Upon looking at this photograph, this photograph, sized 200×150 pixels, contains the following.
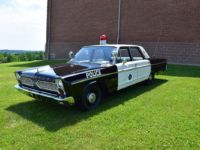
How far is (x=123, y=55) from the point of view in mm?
6785

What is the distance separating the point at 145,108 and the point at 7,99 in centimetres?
371

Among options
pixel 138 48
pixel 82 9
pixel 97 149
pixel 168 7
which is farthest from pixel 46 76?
pixel 82 9

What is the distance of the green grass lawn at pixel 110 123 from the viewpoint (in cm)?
399

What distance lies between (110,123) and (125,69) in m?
2.10

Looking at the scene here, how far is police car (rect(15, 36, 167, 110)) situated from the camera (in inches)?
197

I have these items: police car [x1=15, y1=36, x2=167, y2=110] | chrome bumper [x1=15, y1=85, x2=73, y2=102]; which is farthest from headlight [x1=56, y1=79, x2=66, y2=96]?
chrome bumper [x1=15, y1=85, x2=73, y2=102]

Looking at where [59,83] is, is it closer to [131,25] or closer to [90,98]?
[90,98]

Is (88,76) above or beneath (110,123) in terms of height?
above

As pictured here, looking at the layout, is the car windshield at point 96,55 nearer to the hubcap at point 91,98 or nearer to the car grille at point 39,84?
the hubcap at point 91,98

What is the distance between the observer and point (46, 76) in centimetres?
510

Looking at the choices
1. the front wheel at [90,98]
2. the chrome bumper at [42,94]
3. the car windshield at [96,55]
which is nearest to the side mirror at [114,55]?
the car windshield at [96,55]

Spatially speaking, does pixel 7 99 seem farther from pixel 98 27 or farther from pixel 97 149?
pixel 98 27

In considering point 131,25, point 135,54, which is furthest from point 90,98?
point 131,25

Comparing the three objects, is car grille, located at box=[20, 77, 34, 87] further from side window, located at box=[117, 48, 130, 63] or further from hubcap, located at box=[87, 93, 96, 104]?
side window, located at box=[117, 48, 130, 63]
